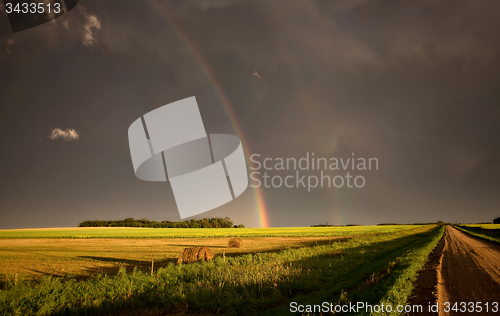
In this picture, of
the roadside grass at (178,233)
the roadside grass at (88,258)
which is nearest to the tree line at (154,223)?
the roadside grass at (178,233)

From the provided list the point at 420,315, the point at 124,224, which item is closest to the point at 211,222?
the point at 124,224

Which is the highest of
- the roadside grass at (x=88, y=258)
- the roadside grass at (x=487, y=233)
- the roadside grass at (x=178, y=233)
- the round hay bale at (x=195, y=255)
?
the roadside grass at (x=487, y=233)

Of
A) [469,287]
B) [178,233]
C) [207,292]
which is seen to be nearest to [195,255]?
[207,292]

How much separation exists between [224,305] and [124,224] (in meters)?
173

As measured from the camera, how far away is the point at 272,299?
10727mm

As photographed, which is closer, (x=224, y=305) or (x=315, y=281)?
(x=224, y=305)

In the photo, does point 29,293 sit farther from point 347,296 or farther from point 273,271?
point 347,296

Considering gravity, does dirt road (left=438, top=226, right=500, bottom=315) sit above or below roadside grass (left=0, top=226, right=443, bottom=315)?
above

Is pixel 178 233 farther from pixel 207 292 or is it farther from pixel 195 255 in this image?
pixel 207 292

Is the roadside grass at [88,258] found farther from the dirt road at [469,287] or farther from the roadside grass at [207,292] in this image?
the dirt road at [469,287]

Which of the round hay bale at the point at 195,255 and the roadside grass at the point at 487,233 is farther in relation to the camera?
the roadside grass at the point at 487,233

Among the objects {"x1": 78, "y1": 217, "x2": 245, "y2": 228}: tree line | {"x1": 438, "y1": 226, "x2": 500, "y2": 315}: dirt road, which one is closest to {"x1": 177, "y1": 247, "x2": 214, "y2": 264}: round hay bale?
{"x1": 438, "y1": 226, "x2": 500, "y2": 315}: dirt road

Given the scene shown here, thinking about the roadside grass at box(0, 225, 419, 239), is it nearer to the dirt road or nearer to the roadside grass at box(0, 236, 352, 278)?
the roadside grass at box(0, 236, 352, 278)

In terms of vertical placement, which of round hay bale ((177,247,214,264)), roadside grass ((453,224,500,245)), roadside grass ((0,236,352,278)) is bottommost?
roadside grass ((0,236,352,278))
